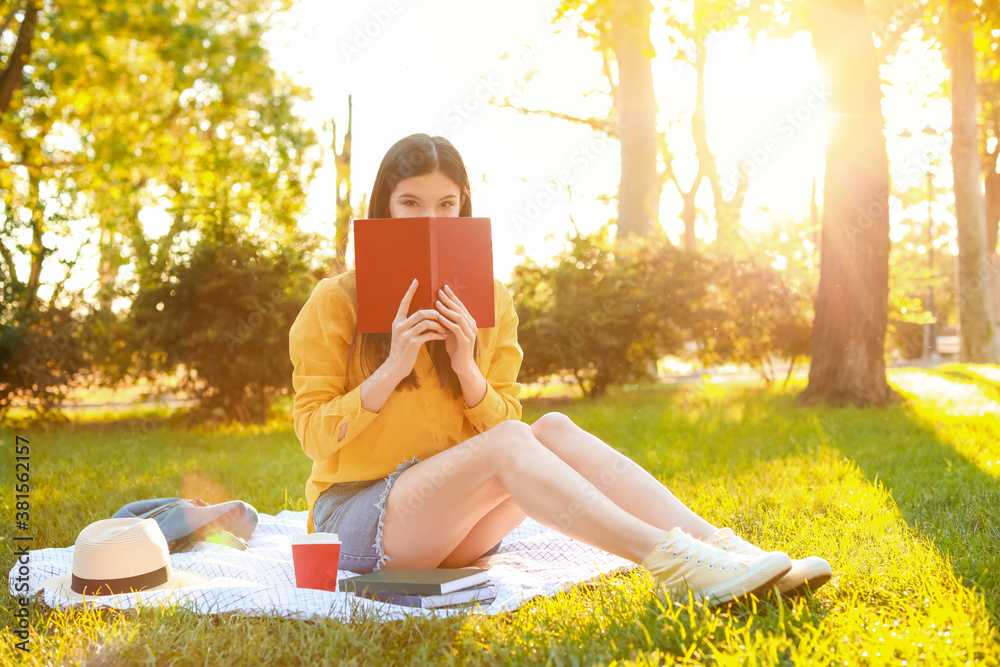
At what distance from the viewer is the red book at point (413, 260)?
2293 millimetres

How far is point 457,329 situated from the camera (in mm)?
2295

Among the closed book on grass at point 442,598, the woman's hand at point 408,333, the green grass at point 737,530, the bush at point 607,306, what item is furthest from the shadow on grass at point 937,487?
the bush at point 607,306

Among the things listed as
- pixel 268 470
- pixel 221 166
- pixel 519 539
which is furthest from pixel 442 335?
pixel 221 166

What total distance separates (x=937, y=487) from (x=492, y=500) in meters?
2.49

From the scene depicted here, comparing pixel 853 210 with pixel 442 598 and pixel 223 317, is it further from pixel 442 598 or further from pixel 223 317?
pixel 442 598

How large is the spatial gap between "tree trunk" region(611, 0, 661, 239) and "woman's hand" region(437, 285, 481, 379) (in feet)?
28.6

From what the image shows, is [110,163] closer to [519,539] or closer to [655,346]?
Answer: [655,346]

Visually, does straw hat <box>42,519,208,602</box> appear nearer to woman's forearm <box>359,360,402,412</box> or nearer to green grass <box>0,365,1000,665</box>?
green grass <box>0,365,1000,665</box>

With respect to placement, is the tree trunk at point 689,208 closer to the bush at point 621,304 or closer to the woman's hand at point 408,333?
the bush at point 621,304

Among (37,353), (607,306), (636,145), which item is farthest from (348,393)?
(636,145)

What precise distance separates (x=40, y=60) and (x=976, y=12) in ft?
36.9

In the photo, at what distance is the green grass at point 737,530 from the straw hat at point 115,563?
4.7 inches

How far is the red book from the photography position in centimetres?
229

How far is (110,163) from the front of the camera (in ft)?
41.6
